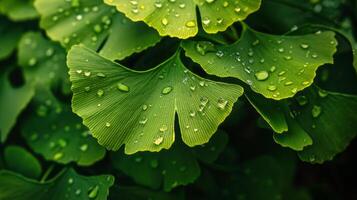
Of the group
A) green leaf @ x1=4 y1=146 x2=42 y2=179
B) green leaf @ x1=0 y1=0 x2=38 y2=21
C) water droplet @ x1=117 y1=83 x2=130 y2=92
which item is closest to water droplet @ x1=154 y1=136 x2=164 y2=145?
water droplet @ x1=117 y1=83 x2=130 y2=92

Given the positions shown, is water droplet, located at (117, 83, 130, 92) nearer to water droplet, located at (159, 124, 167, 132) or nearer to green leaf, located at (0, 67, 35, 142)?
water droplet, located at (159, 124, 167, 132)

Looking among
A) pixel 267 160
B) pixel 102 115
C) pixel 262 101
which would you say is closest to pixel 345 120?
pixel 262 101

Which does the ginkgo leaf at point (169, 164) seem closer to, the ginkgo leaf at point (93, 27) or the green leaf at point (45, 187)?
the green leaf at point (45, 187)

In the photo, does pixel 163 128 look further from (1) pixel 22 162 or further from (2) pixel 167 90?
(1) pixel 22 162

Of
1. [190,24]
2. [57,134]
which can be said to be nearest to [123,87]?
[190,24]

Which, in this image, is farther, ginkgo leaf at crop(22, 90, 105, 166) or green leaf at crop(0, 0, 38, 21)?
green leaf at crop(0, 0, 38, 21)

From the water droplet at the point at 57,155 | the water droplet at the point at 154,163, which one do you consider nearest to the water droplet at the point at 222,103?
the water droplet at the point at 154,163
